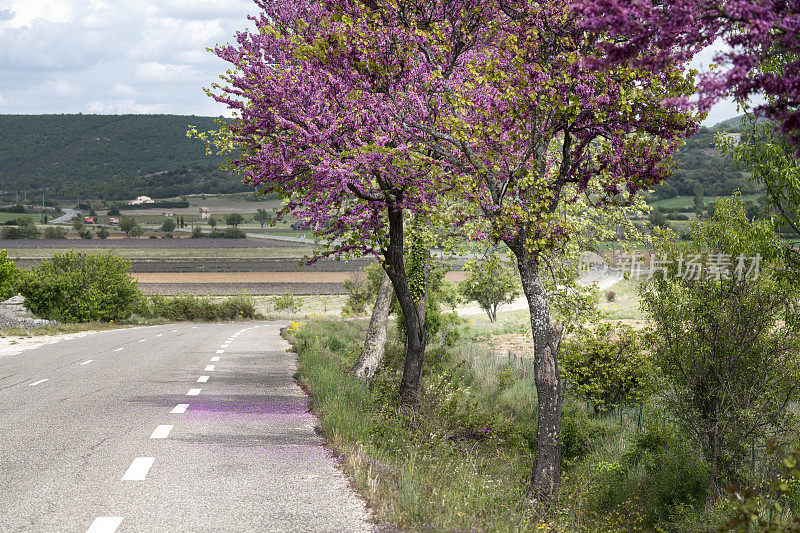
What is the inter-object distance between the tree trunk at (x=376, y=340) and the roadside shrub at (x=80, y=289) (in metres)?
38.8

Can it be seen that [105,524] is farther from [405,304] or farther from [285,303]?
[285,303]

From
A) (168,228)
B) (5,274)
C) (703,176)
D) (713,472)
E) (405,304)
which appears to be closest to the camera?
(713,472)

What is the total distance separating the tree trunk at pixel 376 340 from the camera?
19.3 m

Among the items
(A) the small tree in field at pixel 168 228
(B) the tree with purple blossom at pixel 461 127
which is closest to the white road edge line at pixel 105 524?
(B) the tree with purple blossom at pixel 461 127

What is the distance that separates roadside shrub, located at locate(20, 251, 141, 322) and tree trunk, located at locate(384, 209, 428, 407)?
44052 millimetres

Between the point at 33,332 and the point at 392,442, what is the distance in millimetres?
23890

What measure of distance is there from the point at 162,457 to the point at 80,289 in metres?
50.8

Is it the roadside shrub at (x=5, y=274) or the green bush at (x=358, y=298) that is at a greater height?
the roadside shrub at (x=5, y=274)

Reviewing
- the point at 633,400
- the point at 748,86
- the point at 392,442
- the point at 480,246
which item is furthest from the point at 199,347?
the point at 748,86

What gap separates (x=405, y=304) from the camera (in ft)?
46.6

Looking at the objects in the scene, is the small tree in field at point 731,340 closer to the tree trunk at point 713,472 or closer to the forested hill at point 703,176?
the tree trunk at point 713,472

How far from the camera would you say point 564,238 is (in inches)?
368

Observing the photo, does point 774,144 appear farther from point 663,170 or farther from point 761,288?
point 663,170

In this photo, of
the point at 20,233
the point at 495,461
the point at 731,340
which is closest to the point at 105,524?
the point at 495,461
